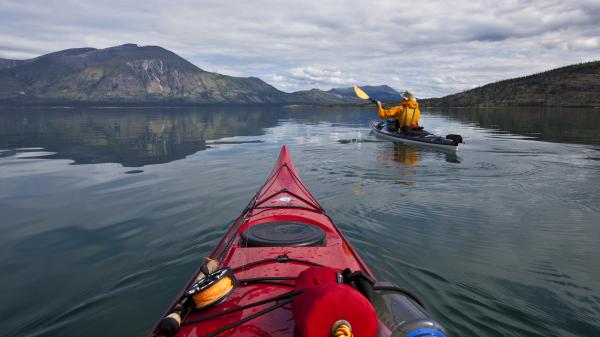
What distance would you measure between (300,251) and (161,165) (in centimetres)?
1333

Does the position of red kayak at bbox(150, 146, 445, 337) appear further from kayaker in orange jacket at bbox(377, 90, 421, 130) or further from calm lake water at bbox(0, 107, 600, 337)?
kayaker in orange jacket at bbox(377, 90, 421, 130)

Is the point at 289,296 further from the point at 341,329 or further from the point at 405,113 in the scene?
the point at 405,113

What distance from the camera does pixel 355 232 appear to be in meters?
7.79

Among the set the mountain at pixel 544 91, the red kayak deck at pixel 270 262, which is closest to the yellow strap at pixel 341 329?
the red kayak deck at pixel 270 262

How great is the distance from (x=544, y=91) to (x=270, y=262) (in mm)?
94767

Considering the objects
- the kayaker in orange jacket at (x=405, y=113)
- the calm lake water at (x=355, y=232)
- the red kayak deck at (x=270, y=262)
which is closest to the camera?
the red kayak deck at (x=270, y=262)

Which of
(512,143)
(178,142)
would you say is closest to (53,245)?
(178,142)

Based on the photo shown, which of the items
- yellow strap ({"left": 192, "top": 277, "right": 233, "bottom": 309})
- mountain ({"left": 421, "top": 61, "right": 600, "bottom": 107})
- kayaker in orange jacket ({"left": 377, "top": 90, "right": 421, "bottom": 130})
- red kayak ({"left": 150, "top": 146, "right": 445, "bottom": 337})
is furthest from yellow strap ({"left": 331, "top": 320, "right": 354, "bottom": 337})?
mountain ({"left": 421, "top": 61, "right": 600, "bottom": 107})

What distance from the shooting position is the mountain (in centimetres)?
7025

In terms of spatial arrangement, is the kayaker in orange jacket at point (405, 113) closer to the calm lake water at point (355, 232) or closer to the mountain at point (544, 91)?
the calm lake water at point (355, 232)

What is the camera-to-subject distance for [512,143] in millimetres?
21172

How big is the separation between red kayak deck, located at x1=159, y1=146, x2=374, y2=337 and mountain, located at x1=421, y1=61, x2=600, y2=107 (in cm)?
7890

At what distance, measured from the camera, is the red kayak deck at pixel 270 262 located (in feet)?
9.60

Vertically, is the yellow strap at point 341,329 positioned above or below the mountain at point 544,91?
below
